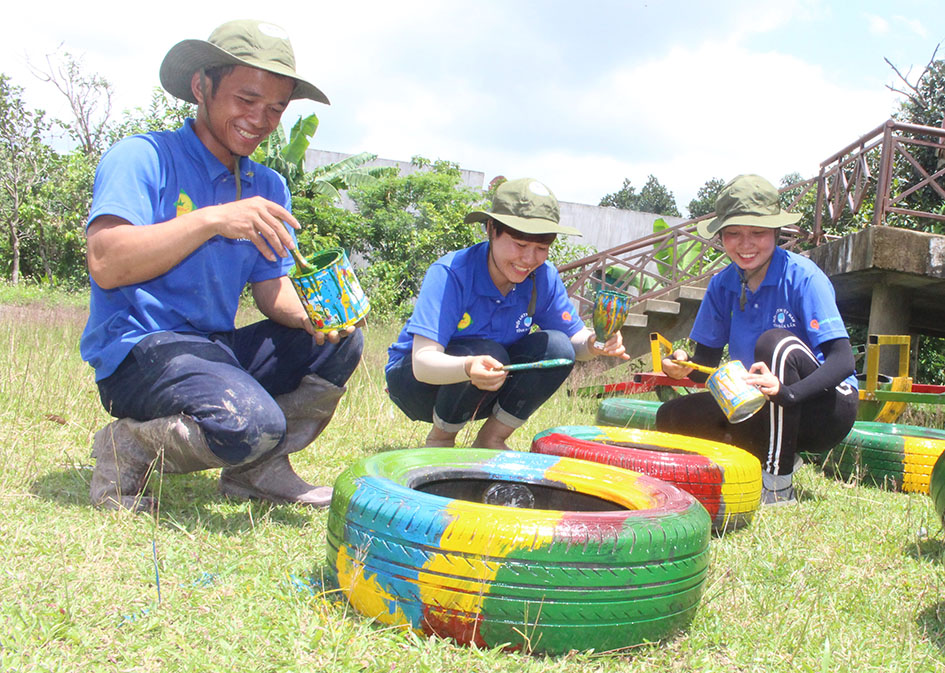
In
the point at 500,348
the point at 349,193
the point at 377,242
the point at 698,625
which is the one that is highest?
the point at 349,193

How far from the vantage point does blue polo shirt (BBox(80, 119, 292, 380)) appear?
228cm

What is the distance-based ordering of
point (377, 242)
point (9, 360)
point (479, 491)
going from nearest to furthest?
1. point (479, 491)
2. point (9, 360)
3. point (377, 242)

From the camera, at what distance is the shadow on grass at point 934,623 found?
1823mm

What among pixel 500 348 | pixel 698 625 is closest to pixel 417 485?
pixel 698 625

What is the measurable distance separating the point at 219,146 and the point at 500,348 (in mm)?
1382

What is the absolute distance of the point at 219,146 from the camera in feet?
8.29

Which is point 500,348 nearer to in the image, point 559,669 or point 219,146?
point 219,146

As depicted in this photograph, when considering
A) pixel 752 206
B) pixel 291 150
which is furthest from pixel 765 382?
pixel 291 150

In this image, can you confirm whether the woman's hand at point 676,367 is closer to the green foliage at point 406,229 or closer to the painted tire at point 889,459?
the painted tire at point 889,459

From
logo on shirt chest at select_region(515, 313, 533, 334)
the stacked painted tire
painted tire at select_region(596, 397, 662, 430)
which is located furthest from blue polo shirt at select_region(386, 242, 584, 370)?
the stacked painted tire

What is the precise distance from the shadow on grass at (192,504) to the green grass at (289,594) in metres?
0.01

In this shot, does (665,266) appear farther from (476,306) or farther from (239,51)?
(239,51)

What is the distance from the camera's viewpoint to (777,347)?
3029mm

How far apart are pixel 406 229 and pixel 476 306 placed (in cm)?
1363
